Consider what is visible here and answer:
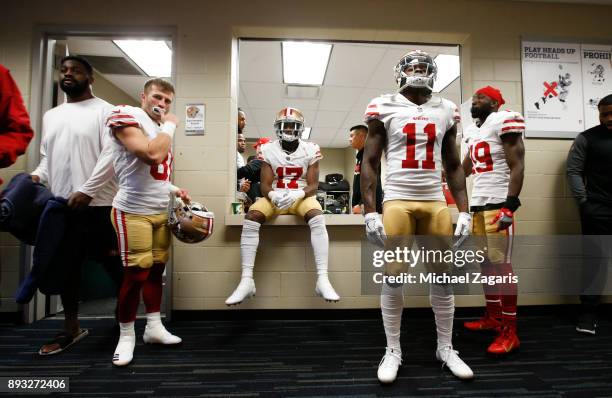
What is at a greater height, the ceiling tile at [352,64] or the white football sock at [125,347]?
the ceiling tile at [352,64]

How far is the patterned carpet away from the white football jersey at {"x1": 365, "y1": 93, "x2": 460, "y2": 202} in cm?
100

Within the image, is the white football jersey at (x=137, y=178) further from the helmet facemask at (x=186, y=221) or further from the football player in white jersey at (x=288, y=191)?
the football player in white jersey at (x=288, y=191)

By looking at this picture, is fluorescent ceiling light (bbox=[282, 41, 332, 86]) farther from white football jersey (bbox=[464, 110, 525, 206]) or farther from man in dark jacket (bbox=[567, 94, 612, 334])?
man in dark jacket (bbox=[567, 94, 612, 334])

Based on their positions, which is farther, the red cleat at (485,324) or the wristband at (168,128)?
the red cleat at (485,324)

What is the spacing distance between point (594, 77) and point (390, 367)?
3.39 metres

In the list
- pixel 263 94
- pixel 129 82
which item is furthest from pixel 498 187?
pixel 129 82

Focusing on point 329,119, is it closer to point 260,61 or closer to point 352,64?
point 352,64

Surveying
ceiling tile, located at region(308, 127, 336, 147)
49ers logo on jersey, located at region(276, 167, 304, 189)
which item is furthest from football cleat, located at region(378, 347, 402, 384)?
ceiling tile, located at region(308, 127, 336, 147)

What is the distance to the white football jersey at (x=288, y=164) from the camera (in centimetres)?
254

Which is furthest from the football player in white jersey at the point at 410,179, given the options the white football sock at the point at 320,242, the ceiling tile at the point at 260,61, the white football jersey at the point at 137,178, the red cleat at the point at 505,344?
the ceiling tile at the point at 260,61

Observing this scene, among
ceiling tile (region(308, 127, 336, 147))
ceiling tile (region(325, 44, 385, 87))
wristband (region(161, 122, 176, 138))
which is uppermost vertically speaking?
ceiling tile (region(325, 44, 385, 87))

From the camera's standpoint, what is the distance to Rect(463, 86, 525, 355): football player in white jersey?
77.0 inches

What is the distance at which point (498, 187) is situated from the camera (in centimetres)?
209

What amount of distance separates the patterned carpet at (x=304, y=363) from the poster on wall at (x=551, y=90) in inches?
69.2
